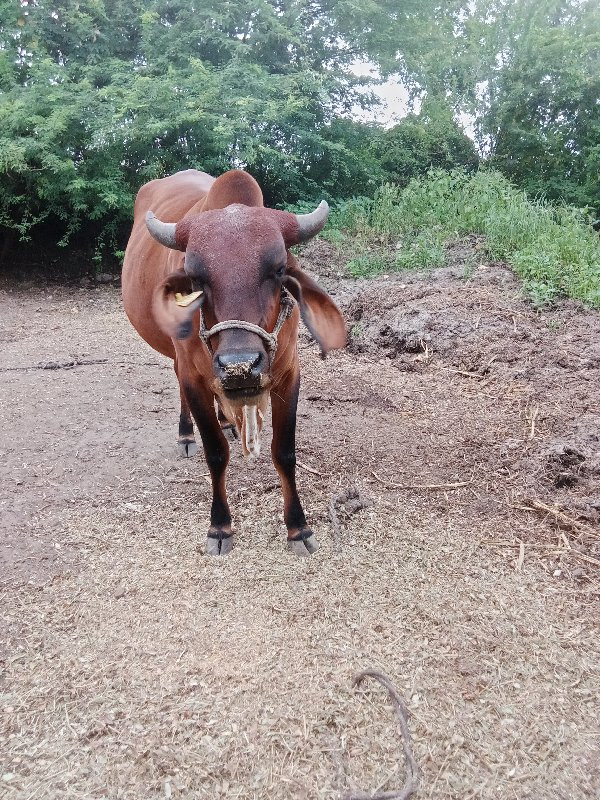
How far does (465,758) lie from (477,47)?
13.3m

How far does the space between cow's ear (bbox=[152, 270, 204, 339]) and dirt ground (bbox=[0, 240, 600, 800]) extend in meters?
1.19

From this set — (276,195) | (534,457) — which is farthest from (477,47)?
(534,457)

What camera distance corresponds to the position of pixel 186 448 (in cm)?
→ 404

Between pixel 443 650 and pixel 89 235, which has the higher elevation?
pixel 443 650

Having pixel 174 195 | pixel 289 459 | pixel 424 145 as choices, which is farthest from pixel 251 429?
pixel 424 145

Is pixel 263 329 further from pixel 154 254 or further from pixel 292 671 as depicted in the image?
pixel 154 254

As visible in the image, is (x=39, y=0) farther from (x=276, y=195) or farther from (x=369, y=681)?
(x=369, y=681)

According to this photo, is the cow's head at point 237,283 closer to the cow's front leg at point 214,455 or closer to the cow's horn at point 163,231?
the cow's horn at point 163,231

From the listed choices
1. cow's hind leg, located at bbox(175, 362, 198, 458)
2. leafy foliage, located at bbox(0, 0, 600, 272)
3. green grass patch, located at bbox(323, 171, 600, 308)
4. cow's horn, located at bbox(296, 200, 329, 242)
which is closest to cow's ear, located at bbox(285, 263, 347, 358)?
cow's horn, located at bbox(296, 200, 329, 242)

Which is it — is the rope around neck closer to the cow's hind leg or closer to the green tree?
the cow's hind leg

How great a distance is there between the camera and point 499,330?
536cm

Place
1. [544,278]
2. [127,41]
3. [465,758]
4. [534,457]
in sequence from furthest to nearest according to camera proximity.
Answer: [127,41], [544,278], [534,457], [465,758]

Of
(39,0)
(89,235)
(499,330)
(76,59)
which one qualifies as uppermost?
(39,0)

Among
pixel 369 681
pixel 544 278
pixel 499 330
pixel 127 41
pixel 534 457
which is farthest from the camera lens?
pixel 127 41
